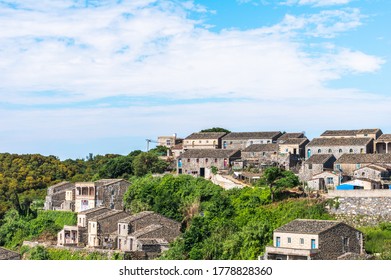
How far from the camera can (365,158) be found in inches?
1540

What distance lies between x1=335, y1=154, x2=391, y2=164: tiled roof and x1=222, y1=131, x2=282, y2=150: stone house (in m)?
8.68

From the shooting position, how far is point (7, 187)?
186ft

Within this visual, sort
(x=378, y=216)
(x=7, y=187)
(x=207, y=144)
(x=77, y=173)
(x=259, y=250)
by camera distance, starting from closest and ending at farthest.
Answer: (x=259, y=250)
(x=378, y=216)
(x=207, y=144)
(x=7, y=187)
(x=77, y=173)

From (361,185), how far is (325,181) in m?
2.49

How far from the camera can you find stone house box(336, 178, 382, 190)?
35000mm

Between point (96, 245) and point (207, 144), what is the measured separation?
1464 centimetres

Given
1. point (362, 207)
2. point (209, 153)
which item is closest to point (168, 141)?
point (209, 153)

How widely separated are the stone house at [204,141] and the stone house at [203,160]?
3716mm

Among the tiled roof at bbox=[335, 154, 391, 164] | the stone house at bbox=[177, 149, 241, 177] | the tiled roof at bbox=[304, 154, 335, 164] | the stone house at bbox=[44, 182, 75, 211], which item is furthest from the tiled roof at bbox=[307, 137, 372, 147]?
the stone house at bbox=[44, 182, 75, 211]

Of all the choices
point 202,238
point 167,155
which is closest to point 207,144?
point 167,155

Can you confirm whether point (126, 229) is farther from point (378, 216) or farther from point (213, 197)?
point (378, 216)

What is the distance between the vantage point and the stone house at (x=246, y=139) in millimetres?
47812

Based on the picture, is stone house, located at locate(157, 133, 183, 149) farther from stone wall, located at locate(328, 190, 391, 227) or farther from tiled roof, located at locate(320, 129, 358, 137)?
stone wall, located at locate(328, 190, 391, 227)

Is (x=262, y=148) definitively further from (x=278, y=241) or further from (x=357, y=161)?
(x=278, y=241)
